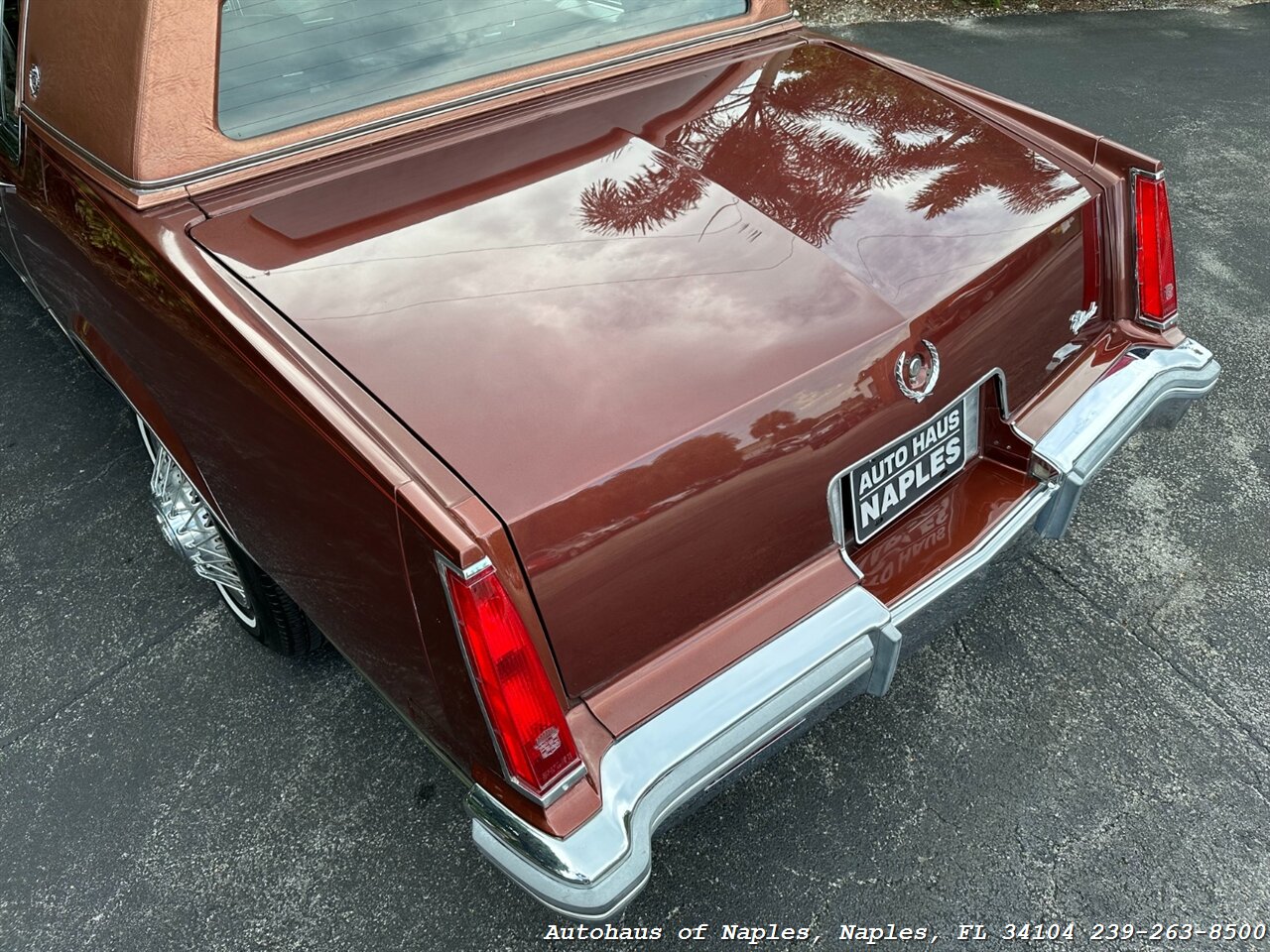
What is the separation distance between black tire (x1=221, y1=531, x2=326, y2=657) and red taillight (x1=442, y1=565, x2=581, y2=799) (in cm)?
87

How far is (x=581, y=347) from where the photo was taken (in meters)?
1.58

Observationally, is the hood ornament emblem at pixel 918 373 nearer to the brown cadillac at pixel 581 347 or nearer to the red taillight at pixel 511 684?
the brown cadillac at pixel 581 347

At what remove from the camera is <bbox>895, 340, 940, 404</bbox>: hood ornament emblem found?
1680 millimetres

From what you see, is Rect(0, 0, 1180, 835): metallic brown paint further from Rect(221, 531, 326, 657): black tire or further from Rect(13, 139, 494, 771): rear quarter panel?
Rect(221, 531, 326, 657): black tire

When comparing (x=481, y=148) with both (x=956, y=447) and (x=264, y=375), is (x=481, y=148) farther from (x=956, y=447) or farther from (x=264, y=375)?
(x=956, y=447)

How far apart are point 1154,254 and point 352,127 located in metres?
1.89

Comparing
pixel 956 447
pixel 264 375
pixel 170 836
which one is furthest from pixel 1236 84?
pixel 170 836

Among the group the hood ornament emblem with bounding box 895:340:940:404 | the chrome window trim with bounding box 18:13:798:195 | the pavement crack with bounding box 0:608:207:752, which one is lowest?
the pavement crack with bounding box 0:608:207:752

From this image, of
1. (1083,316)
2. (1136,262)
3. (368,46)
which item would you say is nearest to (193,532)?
(368,46)

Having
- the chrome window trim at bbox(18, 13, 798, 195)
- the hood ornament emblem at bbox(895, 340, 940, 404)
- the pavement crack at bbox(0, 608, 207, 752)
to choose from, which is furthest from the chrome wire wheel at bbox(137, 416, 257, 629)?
the hood ornament emblem at bbox(895, 340, 940, 404)

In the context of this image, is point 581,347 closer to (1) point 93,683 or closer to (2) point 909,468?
(2) point 909,468

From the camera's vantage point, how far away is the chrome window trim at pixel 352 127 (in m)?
1.91

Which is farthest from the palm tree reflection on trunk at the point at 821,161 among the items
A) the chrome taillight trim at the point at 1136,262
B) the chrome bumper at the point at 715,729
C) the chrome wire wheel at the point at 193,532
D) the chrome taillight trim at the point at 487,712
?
the chrome wire wheel at the point at 193,532

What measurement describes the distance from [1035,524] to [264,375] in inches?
62.6
